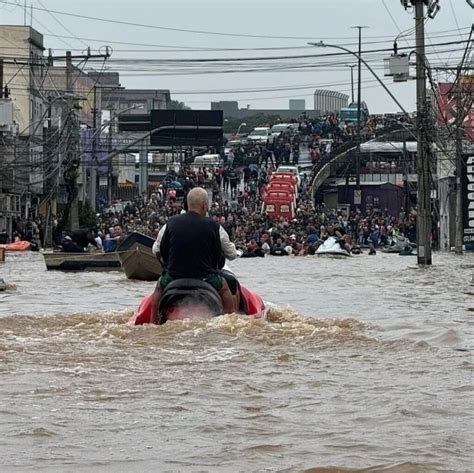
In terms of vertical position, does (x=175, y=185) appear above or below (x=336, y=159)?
below

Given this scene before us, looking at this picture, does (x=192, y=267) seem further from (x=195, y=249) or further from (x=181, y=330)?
(x=181, y=330)

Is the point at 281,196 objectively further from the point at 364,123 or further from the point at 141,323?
the point at 141,323

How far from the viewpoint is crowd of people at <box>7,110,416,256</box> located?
54.7m

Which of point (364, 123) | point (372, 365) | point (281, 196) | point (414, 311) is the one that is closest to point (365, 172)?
point (364, 123)

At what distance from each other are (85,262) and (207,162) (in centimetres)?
5139

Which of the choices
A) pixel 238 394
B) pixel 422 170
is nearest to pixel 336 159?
pixel 422 170

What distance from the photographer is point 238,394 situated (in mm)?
9336

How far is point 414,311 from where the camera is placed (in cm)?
1855

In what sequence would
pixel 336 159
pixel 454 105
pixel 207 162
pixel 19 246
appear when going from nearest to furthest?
pixel 19 246 → pixel 454 105 → pixel 336 159 → pixel 207 162

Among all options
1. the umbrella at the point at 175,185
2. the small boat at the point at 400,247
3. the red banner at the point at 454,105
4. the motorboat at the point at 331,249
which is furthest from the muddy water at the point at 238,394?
the umbrella at the point at 175,185

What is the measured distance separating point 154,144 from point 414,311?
63.1m

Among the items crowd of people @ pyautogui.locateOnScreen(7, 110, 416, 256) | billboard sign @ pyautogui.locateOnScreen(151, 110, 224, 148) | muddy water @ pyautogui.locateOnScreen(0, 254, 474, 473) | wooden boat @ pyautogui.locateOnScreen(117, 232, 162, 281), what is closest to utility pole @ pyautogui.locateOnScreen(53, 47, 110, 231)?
crowd of people @ pyautogui.locateOnScreen(7, 110, 416, 256)

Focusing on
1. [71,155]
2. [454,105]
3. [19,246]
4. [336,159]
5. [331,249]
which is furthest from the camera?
[336,159]

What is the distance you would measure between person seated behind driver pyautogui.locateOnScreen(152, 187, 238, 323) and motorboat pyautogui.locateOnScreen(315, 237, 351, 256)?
3518 cm
